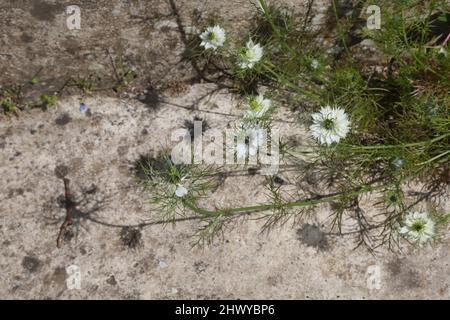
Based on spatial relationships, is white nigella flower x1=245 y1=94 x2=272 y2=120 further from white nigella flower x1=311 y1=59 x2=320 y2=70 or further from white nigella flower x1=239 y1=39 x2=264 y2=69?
white nigella flower x1=311 y1=59 x2=320 y2=70

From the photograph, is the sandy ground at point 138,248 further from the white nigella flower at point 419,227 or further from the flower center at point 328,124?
the flower center at point 328,124

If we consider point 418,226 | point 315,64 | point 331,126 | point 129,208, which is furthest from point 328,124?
point 129,208

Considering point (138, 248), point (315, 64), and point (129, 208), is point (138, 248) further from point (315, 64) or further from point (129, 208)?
point (315, 64)

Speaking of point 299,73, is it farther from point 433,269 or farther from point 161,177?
point 433,269

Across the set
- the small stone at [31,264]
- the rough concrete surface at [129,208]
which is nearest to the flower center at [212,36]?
the rough concrete surface at [129,208]

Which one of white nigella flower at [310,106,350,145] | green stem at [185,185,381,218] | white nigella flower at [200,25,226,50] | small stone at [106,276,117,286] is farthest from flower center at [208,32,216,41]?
small stone at [106,276,117,286]

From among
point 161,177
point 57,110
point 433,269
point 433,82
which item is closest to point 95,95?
point 57,110
